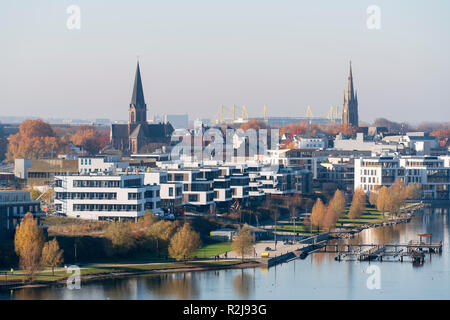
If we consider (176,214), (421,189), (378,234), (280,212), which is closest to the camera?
(176,214)

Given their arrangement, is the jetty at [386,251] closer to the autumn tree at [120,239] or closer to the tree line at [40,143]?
the autumn tree at [120,239]

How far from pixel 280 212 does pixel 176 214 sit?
15053 mm

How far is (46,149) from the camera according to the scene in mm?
122125

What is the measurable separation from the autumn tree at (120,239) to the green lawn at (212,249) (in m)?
3.90

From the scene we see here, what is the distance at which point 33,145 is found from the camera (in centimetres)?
12262

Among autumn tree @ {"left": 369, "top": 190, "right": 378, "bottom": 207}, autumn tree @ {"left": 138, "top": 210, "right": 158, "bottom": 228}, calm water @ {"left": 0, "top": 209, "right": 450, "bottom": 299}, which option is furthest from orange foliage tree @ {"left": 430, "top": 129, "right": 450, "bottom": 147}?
calm water @ {"left": 0, "top": 209, "right": 450, "bottom": 299}

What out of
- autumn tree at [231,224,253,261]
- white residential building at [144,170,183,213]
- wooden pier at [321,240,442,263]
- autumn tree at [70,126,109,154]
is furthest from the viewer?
autumn tree at [70,126,109,154]

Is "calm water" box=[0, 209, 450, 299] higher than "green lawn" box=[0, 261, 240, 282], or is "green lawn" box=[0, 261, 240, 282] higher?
"green lawn" box=[0, 261, 240, 282]

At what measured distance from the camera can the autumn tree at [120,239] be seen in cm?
5212

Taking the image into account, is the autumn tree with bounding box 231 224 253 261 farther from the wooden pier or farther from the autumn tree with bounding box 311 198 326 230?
the autumn tree with bounding box 311 198 326 230

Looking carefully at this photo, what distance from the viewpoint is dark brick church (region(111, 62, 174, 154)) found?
13288 cm

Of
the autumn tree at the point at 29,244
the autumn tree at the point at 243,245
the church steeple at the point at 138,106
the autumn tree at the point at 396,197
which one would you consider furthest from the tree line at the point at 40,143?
the autumn tree at the point at 29,244

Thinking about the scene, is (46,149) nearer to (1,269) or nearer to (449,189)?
(449,189)
